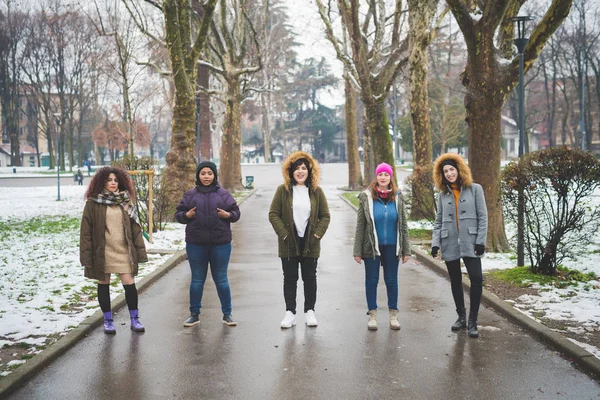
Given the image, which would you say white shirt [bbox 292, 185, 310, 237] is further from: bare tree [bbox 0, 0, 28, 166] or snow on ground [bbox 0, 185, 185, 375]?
bare tree [bbox 0, 0, 28, 166]

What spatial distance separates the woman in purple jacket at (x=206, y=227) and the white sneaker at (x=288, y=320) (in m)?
0.54

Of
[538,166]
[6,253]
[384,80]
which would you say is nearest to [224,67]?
[384,80]

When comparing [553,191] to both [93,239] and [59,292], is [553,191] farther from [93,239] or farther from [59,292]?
[59,292]

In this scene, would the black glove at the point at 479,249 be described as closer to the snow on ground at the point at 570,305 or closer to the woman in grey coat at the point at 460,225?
the woman in grey coat at the point at 460,225

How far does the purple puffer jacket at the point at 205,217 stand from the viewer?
6.93 meters

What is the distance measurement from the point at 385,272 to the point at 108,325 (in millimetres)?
2828

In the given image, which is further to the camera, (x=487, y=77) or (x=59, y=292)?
(x=487, y=77)

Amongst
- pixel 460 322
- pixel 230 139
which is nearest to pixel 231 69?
pixel 230 139

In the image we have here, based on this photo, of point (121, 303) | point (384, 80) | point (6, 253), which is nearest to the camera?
point (121, 303)

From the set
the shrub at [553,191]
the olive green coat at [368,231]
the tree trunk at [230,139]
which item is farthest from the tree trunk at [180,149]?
the tree trunk at [230,139]

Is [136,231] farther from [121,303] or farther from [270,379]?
[270,379]

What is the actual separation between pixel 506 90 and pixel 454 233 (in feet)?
16.7

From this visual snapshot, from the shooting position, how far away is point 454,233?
22.1ft

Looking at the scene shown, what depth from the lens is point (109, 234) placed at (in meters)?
6.70
